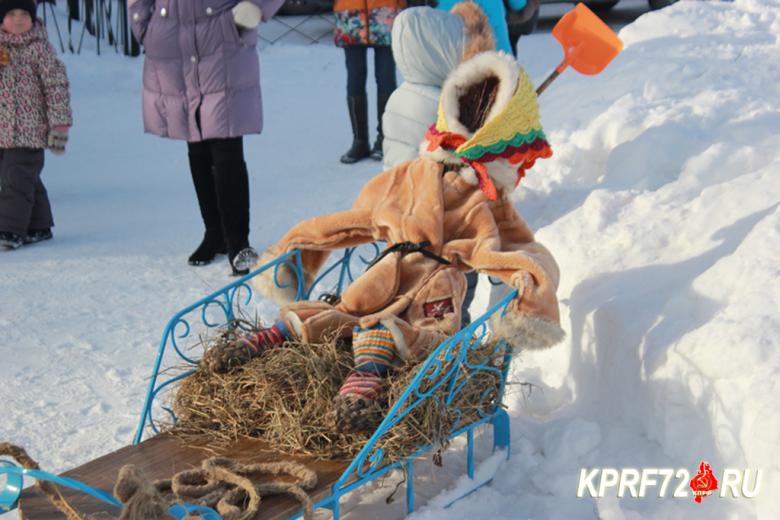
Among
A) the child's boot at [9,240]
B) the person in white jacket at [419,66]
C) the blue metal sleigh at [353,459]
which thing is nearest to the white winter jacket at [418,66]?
the person in white jacket at [419,66]

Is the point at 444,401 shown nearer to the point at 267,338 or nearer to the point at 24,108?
the point at 267,338

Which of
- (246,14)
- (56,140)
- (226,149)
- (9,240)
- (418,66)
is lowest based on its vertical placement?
(9,240)

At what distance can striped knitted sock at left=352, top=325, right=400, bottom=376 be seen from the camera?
2894 millimetres

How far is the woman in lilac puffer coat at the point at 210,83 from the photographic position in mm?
4820

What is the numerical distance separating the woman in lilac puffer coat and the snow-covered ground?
0.50 meters

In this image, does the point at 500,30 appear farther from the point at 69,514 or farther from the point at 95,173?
the point at 95,173

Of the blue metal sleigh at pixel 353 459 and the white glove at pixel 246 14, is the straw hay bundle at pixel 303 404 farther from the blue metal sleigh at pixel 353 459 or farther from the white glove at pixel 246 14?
the white glove at pixel 246 14

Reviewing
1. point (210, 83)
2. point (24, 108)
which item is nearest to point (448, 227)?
point (210, 83)

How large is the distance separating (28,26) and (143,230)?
1.28m

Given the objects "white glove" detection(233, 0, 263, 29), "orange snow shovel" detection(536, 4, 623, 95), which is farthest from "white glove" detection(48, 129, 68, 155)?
"orange snow shovel" detection(536, 4, 623, 95)

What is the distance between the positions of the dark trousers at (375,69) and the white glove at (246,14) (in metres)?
2.04

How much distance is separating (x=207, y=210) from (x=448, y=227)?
7.21ft

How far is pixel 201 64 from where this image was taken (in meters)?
A: 4.86

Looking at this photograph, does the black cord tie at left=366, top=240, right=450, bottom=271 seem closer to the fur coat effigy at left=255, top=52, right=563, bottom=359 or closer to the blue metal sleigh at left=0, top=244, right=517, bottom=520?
the fur coat effigy at left=255, top=52, right=563, bottom=359
